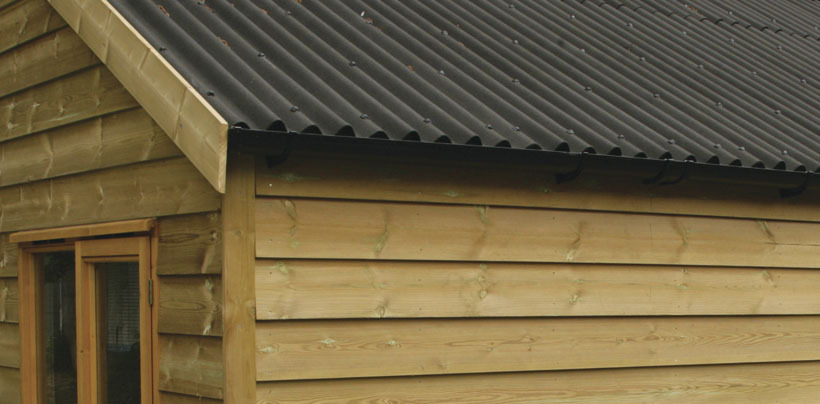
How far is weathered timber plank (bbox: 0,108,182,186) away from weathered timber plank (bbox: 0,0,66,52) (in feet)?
1.95

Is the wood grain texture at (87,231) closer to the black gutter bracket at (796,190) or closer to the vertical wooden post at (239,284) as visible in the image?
the vertical wooden post at (239,284)

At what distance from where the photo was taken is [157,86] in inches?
167

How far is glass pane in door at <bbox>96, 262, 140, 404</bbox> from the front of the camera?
4891 mm

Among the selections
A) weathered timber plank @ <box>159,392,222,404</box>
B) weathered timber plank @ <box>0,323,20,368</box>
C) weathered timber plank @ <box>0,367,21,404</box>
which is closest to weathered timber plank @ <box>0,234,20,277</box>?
weathered timber plank @ <box>0,323,20,368</box>

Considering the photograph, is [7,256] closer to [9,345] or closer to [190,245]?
[9,345]

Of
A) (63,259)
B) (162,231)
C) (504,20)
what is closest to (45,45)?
(63,259)

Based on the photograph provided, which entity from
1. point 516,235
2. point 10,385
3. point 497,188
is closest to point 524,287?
point 516,235

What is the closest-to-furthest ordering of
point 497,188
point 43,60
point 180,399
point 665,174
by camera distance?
point 180,399
point 497,188
point 665,174
point 43,60

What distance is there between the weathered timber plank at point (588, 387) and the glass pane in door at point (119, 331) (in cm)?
104

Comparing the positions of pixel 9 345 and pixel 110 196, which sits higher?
pixel 110 196

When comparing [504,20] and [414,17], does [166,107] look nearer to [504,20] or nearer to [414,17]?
[414,17]

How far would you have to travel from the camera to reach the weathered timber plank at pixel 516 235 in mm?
4387

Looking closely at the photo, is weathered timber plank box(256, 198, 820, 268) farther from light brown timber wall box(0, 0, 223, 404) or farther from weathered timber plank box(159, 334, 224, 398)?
weathered timber plank box(159, 334, 224, 398)

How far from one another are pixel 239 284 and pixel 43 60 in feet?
7.60
